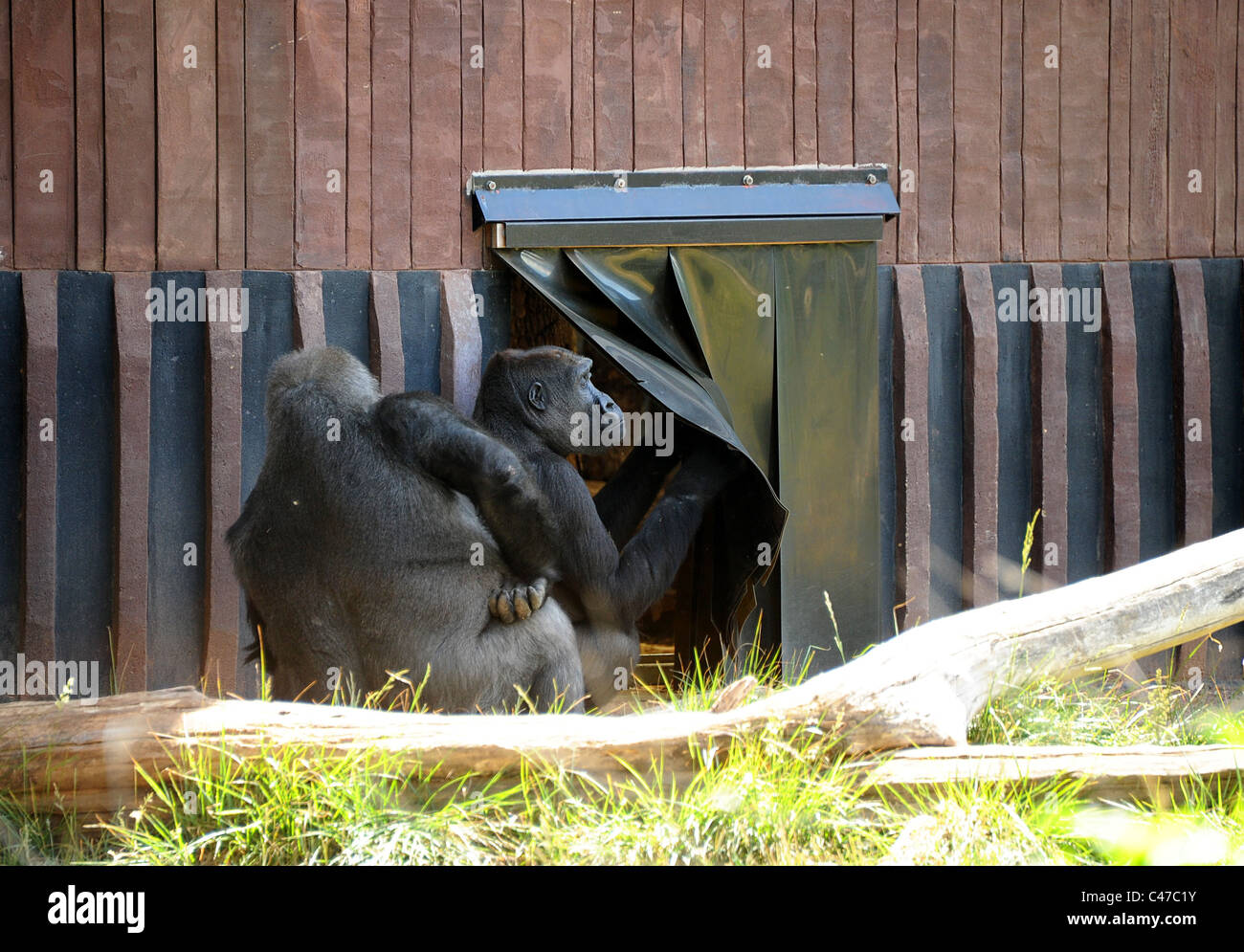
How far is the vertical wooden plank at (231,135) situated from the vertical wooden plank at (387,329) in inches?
25.3

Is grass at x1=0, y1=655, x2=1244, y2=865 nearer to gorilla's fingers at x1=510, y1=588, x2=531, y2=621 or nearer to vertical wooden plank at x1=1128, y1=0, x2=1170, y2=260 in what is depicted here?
gorilla's fingers at x1=510, y1=588, x2=531, y2=621

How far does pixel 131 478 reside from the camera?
5516 mm

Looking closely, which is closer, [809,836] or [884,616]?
[809,836]

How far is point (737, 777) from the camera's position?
3.41 m

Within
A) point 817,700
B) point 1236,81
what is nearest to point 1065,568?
point 1236,81

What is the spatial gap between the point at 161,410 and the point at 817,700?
11.7 feet

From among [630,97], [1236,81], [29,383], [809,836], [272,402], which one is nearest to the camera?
[809,836]

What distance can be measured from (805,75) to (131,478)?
3794 mm

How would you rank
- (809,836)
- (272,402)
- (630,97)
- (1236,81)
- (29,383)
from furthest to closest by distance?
(1236,81), (630,97), (29,383), (272,402), (809,836)

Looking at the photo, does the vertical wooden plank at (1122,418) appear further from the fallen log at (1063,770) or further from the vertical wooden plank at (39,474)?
the vertical wooden plank at (39,474)

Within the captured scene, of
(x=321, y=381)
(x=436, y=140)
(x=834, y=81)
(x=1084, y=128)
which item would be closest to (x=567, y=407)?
(x=321, y=381)

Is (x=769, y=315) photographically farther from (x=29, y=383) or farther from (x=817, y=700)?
(x=29, y=383)

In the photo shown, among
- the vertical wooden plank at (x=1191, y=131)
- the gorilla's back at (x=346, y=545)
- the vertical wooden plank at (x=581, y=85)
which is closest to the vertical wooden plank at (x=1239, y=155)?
the vertical wooden plank at (x=1191, y=131)

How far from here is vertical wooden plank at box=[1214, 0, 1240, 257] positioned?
6324mm
